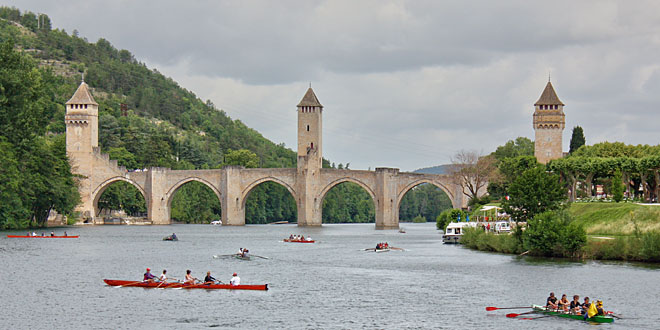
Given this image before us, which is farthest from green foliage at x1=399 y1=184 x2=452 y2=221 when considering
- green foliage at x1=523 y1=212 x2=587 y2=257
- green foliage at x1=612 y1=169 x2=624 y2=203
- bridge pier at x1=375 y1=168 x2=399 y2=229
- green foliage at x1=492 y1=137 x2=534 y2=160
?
green foliage at x1=523 y1=212 x2=587 y2=257

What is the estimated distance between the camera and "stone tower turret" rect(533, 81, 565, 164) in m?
103

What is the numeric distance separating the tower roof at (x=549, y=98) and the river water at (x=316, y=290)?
40.6 m

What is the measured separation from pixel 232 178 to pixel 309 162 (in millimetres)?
9979

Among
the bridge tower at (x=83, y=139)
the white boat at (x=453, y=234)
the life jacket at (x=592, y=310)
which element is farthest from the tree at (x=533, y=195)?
the bridge tower at (x=83, y=139)

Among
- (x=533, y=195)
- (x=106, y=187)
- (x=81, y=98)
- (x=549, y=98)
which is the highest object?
(x=81, y=98)

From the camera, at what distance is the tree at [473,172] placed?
102 m

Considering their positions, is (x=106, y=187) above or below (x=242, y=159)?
below

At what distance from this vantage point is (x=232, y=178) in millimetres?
112875

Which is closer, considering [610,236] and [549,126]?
[610,236]

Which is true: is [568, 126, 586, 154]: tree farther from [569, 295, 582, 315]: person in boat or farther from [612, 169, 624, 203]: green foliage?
[569, 295, 582, 315]: person in boat

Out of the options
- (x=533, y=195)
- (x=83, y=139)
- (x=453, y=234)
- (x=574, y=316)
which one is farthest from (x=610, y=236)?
(x=83, y=139)

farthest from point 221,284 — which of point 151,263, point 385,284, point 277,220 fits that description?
point 277,220

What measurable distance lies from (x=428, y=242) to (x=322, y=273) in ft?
97.3

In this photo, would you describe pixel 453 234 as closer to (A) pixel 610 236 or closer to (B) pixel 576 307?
(A) pixel 610 236
